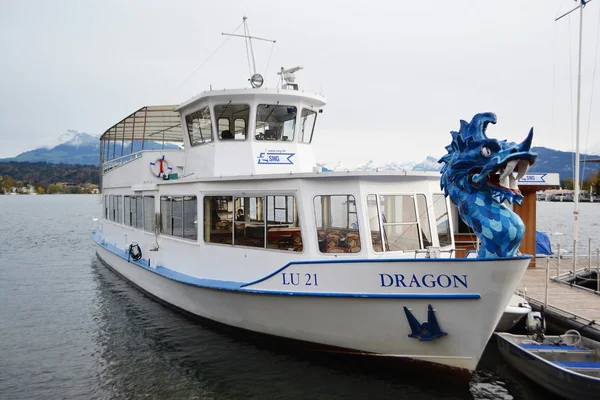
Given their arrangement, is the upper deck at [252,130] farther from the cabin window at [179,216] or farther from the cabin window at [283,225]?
the cabin window at [283,225]

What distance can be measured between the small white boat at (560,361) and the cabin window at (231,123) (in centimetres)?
654

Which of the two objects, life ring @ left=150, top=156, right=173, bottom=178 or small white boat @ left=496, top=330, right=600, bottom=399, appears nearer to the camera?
small white boat @ left=496, top=330, right=600, bottom=399

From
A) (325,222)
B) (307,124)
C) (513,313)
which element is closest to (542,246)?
(513,313)

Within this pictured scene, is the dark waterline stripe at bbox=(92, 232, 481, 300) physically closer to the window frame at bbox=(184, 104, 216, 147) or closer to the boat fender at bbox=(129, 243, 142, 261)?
the boat fender at bbox=(129, 243, 142, 261)

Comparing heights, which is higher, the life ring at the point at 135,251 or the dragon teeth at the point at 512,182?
the dragon teeth at the point at 512,182

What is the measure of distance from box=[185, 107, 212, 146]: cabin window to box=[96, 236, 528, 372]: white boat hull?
370 centimetres

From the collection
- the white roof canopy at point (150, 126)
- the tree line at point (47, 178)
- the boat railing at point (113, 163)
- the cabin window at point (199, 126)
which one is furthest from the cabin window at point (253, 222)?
the tree line at point (47, 178)

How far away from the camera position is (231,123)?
1083 centimetres

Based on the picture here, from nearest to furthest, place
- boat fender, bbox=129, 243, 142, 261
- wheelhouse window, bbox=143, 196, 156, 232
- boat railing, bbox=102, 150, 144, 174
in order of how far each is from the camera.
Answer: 1. wheelhouse window, bbox=143, 196, 156, 232
2. boat fender, bbox=129, 243, 142, 261
3. boat railing, bbox=102, 150, 144, 174

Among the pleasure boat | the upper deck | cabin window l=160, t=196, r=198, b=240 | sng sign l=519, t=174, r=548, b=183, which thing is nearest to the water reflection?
the pleasure boat

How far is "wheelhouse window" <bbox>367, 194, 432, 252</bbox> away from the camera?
324 inches

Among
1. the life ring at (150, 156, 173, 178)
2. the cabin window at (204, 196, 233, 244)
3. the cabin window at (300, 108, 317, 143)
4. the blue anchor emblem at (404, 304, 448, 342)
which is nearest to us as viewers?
the blue anchor emblem at (404, 304, 448, 342)

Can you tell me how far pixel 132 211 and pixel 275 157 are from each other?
5.77 metres

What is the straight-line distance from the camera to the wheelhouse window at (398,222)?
8227mm
